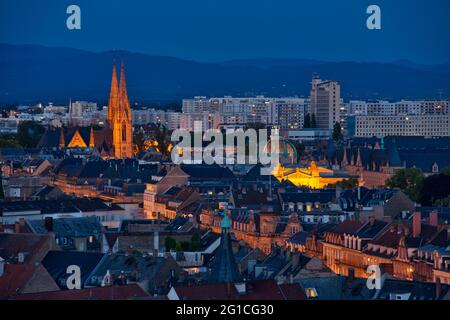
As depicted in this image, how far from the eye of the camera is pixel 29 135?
178 metres

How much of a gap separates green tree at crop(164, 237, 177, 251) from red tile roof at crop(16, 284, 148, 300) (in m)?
15.7

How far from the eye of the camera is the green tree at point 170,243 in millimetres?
52350

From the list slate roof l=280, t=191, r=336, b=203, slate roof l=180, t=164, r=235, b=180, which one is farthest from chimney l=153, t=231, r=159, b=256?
slate roof l=180, t=164, r=235, b=180

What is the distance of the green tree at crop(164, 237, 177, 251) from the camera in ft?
172

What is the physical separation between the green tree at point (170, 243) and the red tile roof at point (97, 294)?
51.4ft

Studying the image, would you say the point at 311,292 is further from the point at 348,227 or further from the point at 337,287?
the point at 348,227

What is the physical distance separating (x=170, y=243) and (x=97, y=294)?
1831 cm

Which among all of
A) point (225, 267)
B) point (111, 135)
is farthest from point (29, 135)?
point (225, 267)

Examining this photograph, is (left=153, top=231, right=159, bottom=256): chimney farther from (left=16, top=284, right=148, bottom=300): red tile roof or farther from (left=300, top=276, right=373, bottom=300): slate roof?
(left=16, top=284, right=148, bottom=300): red tile roof

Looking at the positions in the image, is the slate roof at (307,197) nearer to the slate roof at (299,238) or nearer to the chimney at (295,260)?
the slate roof at (299,238)

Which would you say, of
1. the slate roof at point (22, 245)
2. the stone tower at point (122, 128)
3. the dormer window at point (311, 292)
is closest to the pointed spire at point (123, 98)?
the stone tower at point (122, 128)

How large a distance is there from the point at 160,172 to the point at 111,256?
54.6m

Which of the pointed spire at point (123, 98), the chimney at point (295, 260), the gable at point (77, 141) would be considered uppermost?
the pointed spire at point (123, 98)
